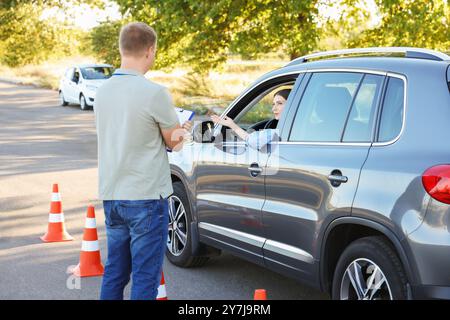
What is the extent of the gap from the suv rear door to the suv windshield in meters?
23.9

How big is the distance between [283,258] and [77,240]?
341 cm

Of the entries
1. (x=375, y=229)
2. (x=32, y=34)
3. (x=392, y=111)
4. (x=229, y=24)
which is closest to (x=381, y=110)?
(x=392, y=111)

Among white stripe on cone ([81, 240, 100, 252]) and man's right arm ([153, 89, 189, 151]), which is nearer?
man's right arm ([153, 89, 189, 151])

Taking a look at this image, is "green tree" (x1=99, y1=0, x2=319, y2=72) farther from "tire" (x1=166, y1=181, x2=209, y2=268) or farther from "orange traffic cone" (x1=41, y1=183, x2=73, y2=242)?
"tire" (x1=166, y1=181, x2=209, y2=268)

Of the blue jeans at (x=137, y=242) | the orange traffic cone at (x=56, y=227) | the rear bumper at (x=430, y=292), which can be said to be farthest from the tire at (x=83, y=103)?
the rear bumper at (x=430, y=292)

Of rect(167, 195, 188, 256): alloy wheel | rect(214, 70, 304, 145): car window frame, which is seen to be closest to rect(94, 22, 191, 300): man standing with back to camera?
rect(214, 70, 304, 145): car window frame

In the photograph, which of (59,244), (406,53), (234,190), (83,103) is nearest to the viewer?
(406,53)

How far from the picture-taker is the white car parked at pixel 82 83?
2796cm

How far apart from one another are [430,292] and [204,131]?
283 centimetres

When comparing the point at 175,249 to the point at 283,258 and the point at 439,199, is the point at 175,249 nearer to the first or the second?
the point at 283,258

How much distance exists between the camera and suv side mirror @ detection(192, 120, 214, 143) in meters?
6.45

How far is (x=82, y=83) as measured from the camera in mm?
28266

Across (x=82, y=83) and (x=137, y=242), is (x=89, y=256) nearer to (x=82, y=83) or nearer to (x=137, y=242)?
(x=137, y=242)
